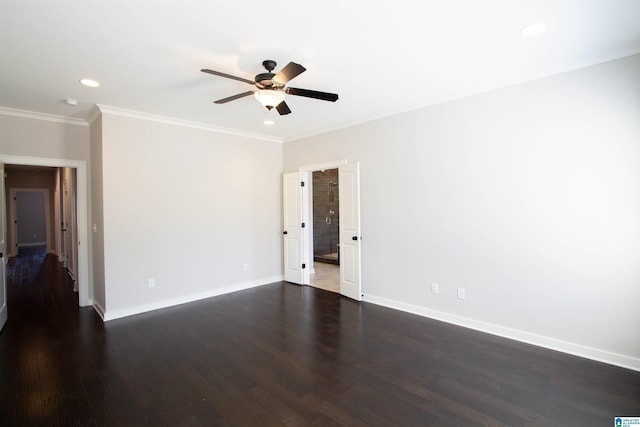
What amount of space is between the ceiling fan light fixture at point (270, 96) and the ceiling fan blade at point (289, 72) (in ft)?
0.79

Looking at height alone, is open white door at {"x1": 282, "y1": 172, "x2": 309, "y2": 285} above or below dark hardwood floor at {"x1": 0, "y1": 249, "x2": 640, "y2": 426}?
above

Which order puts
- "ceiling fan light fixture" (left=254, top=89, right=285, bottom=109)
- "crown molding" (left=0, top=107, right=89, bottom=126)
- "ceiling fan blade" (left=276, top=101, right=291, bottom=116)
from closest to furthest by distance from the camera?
"ceiling fan light fixture" (left=254, top=89, right=285, bottom=109) → "ceiling fan blade" (left=276, top=101, right=291, bottom=116) → "crown molding" (left=0, top=107, right=89, bottom=126)

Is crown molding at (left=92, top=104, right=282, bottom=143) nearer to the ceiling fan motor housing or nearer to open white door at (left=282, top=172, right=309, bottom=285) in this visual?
open white door at (left=282, top=172, right=309, bottom=285)

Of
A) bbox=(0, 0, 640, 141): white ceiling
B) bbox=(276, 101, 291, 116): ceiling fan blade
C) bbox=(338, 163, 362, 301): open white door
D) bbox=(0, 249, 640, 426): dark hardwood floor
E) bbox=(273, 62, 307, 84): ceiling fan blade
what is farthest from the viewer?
bbox=(338, 163, 362, 301): open white door

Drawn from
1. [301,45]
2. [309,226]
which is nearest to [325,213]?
[309,226]

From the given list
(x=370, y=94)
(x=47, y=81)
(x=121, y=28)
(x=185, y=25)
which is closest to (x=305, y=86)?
(x=370, y=94)

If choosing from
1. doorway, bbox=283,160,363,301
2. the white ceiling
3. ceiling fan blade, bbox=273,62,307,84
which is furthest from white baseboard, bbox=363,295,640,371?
ceiling fan blade, bbox=273,62,307,84

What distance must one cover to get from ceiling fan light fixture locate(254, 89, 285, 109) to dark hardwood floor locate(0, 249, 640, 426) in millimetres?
2400

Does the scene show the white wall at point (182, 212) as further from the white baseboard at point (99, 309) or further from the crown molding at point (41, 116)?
the crown molding at point (41, 116)

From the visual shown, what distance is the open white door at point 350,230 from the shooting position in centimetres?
470

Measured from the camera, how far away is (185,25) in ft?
7.23

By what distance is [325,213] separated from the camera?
833cm

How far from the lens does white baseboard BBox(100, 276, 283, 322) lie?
4.09 meters

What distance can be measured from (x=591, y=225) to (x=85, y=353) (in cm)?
499
